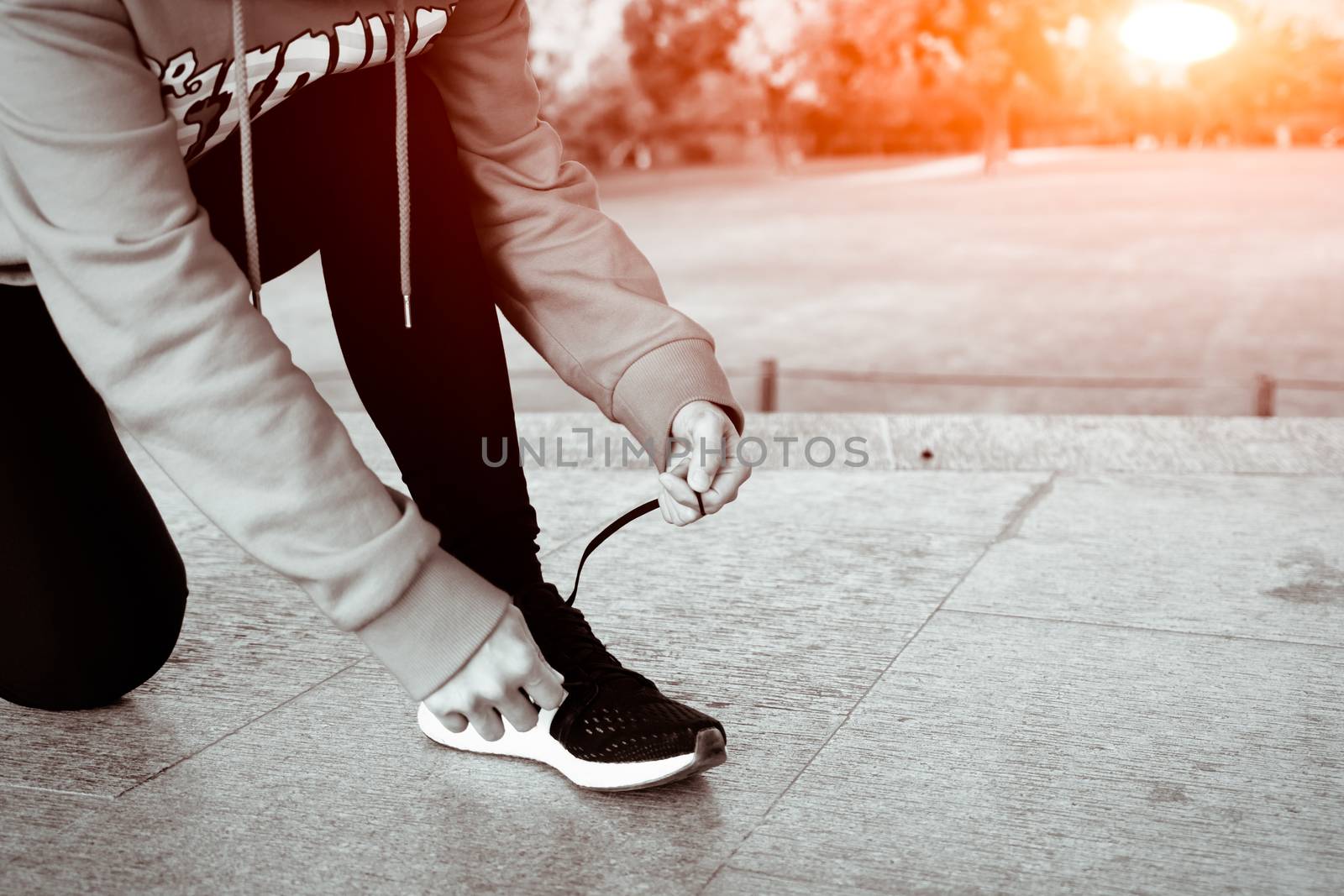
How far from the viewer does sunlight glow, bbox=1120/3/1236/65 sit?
35.4 ft

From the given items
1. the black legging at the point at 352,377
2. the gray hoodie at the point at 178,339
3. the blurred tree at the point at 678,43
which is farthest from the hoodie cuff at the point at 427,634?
the blurred tree at the point at 678,43

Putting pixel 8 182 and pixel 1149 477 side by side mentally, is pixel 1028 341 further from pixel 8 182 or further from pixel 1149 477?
pixel 8 182

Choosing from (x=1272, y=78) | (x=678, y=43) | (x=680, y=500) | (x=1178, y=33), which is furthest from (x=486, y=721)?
(x=678, y=43)

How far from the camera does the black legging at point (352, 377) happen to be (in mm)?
1011

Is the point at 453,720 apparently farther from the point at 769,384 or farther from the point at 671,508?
the point at 769,384

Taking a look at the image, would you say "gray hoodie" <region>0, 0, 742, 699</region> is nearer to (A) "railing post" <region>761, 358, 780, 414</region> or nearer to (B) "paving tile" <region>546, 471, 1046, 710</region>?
(B) "paving tile" <region>546, 471, 1046, 710</region>

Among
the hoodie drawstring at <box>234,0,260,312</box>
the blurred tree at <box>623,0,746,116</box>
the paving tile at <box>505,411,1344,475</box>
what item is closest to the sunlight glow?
the blurred tree at <box>623,0,746,116</box>

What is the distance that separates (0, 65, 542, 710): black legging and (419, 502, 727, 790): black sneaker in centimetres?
5

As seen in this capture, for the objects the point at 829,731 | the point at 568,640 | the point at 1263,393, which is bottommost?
the point at 1263,393

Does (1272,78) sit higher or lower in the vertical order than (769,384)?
higher

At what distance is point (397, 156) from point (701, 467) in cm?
35

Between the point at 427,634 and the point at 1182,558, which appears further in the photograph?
the point at 1182,558

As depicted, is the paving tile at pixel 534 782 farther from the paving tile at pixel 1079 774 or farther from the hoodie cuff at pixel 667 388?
the hoodie cuff at pixel 667 388

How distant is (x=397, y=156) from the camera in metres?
1.01
